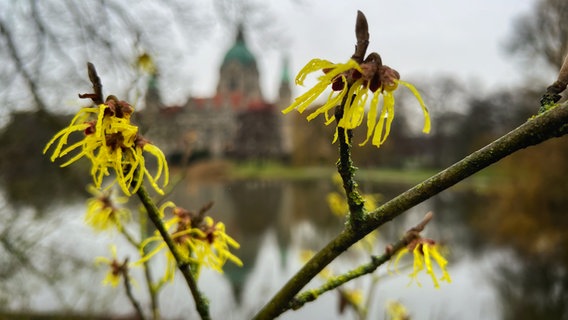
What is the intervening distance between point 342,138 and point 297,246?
9.13 meters

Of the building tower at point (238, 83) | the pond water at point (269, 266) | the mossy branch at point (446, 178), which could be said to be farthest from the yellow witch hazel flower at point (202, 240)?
the building tower at point (238, 83)

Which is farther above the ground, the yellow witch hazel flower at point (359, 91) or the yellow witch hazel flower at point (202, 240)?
the yellow witch hazel flower at point (359, 91)

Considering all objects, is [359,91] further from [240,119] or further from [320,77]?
[240,119]

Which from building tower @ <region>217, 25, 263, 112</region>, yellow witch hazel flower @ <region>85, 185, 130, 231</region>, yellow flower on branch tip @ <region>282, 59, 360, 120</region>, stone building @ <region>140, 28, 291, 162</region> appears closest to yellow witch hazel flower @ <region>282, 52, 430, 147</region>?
yellow flower on branch tip @ <region>282, 59, 360, 120</region>

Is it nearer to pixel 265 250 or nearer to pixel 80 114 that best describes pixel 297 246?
pixel 265 250

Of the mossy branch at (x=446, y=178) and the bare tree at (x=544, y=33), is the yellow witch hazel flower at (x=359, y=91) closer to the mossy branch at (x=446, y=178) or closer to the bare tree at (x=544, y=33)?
the mossy branch at (x=446, y=178)

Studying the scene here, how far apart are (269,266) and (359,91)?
26.8ft

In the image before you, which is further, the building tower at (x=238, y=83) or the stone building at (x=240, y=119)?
the building tower at (x=238, y=83)

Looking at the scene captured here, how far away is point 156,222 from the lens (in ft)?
1.76

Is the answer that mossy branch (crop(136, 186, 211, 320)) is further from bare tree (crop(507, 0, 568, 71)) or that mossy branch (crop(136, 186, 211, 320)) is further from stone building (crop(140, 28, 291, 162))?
stone building (crop(140, 28, 291, 162))

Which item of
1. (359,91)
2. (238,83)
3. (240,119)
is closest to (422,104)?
(359,91)

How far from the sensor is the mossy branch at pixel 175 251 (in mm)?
509

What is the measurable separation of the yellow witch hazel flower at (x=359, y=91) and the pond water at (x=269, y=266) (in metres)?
0.40

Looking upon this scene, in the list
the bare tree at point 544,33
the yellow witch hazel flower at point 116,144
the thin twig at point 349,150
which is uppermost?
the bare tree at point 544,33
